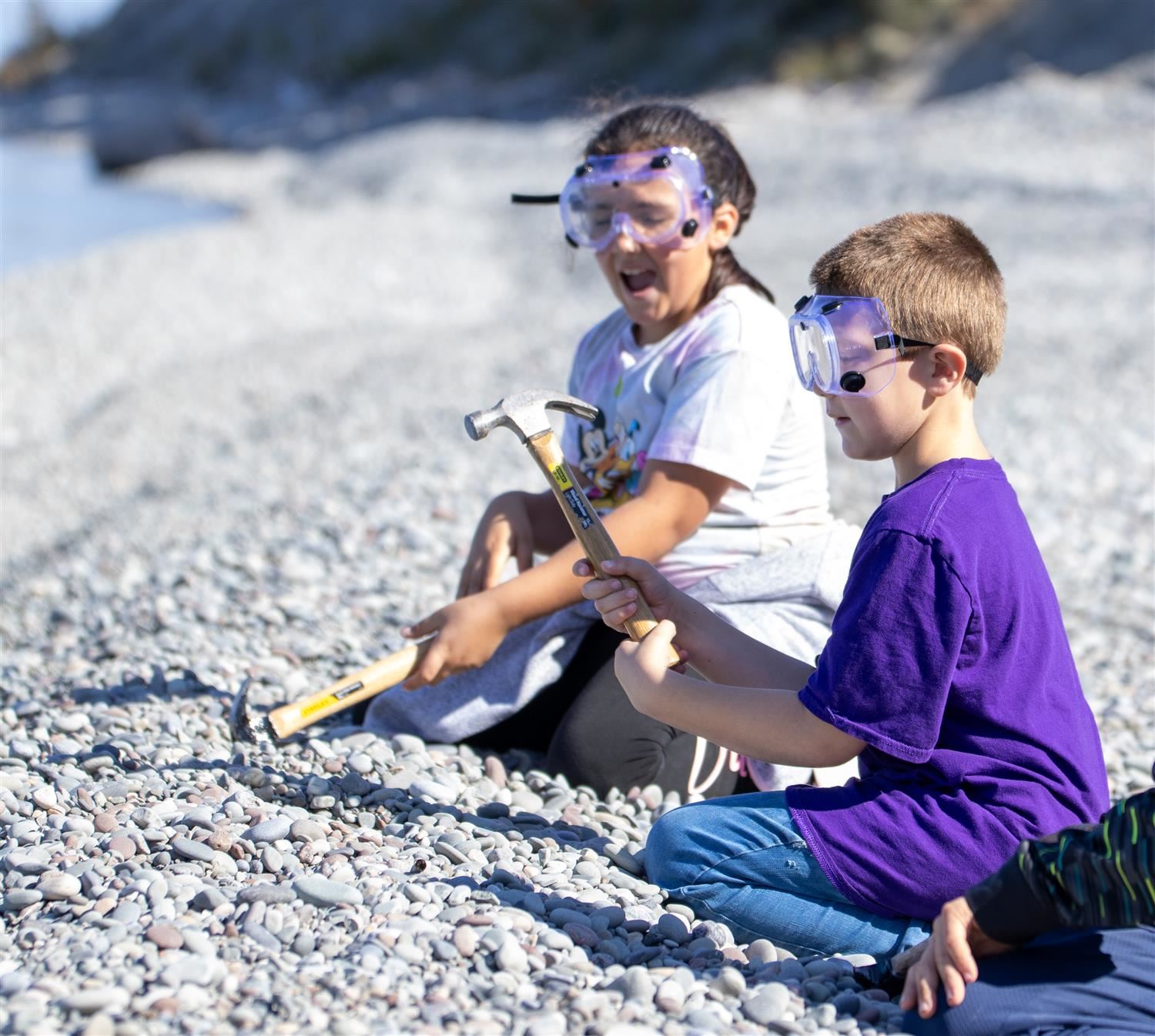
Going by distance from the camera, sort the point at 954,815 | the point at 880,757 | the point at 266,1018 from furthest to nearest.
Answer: the point at 880,757
the point at 954,815
the point at 266,1018

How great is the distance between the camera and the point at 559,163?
24906 millimetres

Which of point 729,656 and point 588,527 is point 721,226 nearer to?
point 588,527

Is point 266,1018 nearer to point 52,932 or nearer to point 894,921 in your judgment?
point 52,932

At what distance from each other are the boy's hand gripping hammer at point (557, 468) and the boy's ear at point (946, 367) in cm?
79

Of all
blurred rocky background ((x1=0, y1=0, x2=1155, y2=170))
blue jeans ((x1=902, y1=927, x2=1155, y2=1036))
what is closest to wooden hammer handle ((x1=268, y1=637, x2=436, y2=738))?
blue jeans ((x1=902, y1=927, x2=1155, y2=1036))

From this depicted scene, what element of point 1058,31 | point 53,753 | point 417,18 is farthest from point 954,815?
point 417,18

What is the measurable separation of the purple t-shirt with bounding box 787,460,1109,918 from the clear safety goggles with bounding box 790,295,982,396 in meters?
0.22

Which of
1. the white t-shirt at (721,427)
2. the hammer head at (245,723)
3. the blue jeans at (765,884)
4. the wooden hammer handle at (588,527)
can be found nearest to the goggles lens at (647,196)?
the white t-shirt at (721,427)

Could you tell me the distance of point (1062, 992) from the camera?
8.40ft

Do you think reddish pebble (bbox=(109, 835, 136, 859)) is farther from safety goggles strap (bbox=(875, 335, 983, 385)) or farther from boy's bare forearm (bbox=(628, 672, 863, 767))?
safety goggles strap (bbox=(875, 335, 983, 385))

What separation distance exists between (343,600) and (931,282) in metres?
3.24

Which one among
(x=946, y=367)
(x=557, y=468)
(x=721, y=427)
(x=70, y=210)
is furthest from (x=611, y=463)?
(x=70, y=210)

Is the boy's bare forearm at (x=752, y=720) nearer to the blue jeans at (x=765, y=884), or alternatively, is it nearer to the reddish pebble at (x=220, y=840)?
the blue jeans at (x=765, y=884)

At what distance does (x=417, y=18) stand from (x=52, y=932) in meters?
51.4
